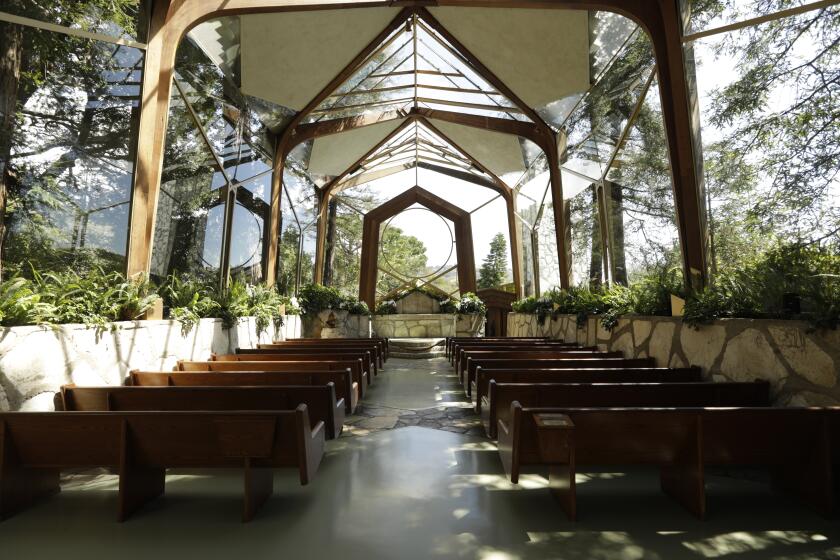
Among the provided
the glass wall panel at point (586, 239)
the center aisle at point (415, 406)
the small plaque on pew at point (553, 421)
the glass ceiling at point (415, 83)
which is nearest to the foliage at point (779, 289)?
the small plaque on pew at point (553, 421)

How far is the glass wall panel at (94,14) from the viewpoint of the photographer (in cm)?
386

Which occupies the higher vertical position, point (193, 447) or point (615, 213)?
point (615, 213)

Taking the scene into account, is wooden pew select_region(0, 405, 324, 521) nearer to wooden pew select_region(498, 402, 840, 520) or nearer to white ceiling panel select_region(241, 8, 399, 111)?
wooden pew select_region(498, 402, 840, 520)

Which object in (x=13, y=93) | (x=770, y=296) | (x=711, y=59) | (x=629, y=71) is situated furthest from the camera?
(x=629, y=71)

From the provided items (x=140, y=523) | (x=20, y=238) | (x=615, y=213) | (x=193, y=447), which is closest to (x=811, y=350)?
(x=193, y=447)

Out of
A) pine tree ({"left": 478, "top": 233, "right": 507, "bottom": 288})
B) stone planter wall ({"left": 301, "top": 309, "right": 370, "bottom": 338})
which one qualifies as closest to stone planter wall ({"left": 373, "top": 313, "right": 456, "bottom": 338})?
stone planter wall ({"left": 301, "top": 309, "right": 370, "bottom": 338})

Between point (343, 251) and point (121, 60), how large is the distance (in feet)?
34.6

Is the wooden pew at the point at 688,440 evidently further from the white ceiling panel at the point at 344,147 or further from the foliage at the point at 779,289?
the white ceiling panel at the point at 344,147

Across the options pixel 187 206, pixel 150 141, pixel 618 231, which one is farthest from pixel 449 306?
pixel 150 141

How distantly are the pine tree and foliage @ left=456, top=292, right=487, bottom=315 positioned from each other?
149cm

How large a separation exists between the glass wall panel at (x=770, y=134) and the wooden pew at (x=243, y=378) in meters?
3.65

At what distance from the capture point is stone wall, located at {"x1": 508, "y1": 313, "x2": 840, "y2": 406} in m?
2.77

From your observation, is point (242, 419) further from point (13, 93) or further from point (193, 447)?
point (13, 93)

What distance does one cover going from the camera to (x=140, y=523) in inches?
89.8
